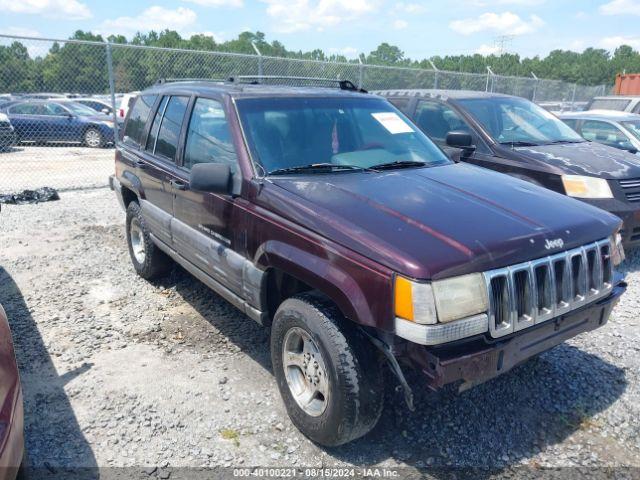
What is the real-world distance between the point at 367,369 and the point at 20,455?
1581 millimetres

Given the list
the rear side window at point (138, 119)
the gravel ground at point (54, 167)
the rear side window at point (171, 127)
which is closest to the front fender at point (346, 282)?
the rear side window at point (171, 127)

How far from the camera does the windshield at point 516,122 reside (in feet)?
20.3

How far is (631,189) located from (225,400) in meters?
4.70

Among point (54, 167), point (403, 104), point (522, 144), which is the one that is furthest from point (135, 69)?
point (522, 144)

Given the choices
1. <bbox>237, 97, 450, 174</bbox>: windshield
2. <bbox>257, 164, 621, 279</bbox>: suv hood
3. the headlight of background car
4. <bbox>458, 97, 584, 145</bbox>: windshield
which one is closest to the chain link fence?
<bbox>458, 97, 584, 145</bbox>: windshield

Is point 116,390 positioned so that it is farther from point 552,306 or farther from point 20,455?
point 552,306

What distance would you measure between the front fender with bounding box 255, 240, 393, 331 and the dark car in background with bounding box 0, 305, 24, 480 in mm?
→ 1381

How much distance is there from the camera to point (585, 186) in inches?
209

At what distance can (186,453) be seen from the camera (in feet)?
9.11

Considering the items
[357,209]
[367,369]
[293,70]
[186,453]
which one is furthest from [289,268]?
[293,70]

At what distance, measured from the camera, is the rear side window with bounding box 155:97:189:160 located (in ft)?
13.5

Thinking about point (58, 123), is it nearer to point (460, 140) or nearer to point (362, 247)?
point (460, 140)

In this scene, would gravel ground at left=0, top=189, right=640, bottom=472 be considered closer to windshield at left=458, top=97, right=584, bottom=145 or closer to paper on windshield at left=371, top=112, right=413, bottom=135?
paper on windshield at left=371, top=112, right=413, bottom=135

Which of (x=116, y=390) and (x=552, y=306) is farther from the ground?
(x=552, y=306)
